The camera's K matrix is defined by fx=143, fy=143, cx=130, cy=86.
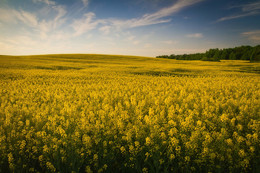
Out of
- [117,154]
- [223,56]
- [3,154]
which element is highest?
[223,56]

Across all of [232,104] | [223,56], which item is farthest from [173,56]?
[232,104]

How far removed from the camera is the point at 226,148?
3.24m

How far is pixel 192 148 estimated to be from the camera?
10.3ft

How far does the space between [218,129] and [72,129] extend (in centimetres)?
452

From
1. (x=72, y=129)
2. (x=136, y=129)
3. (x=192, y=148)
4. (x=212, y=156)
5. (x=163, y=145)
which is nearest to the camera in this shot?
(x=212, y=156)

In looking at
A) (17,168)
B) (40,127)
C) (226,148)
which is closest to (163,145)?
(226,148)

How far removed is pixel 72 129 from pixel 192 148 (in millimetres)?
3302

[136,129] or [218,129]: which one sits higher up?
[136,129]

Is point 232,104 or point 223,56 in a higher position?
point 223,56

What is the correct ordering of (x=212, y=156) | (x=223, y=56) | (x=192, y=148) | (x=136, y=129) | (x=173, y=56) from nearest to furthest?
1. (x=212, y=156)
2. (x=192, y=148)
3. (x=136, y=129)
4. (x=223, y=56)
5. (x=173, y=56)

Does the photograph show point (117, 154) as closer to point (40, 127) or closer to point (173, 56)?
point (40, 127)

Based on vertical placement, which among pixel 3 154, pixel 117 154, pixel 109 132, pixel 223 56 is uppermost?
pixel 223 56

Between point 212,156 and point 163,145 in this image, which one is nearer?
point 212,156

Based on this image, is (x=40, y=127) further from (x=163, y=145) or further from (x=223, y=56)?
(x=223, y=56)
